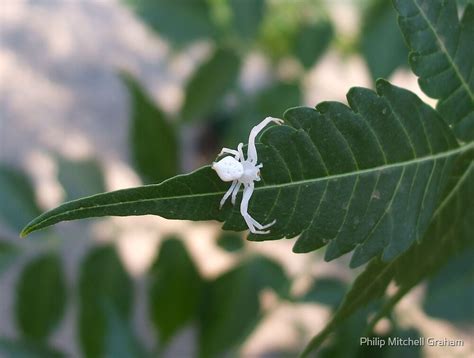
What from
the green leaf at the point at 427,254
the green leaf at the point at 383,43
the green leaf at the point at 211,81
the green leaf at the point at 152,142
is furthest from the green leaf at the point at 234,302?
the green leaf at the point at 427,254

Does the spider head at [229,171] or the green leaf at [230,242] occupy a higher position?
the green leaf at [230,242]

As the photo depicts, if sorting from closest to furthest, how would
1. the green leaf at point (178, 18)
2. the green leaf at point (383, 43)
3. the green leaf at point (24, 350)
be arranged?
the green leaf at point (383, 43) → the green leaf at point (24, 350) → the green leaf at point (178, 18)

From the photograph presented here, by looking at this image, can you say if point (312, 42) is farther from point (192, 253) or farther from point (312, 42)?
point (192, 253)

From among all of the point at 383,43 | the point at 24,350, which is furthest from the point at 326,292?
the point at 24,350

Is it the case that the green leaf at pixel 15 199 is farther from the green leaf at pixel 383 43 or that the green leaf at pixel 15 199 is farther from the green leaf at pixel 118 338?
the green leaf at pixel 383 43

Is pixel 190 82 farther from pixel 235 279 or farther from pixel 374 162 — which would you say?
pixel 374 162

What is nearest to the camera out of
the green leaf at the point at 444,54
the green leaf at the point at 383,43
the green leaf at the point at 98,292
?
the green leaf at the point at 444,54
